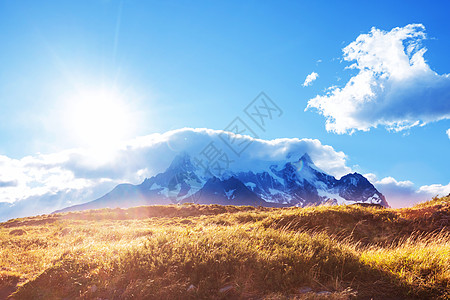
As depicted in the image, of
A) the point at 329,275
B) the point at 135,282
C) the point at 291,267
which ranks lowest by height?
the point at 329,275

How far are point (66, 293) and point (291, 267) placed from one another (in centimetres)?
572

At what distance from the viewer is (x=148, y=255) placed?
7273 mm

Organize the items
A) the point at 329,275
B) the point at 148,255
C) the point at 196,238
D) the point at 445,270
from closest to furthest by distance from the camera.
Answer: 1. the point at 445,270
2. the point at 329,275
3. the point at 148,255
4. the point at 196,238

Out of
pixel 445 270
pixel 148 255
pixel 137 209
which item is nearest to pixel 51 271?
pixel 148 255

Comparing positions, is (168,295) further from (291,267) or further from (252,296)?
(291,267)

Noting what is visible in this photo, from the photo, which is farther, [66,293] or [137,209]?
[137,209]

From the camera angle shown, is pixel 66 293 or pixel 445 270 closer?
pixel 445 270

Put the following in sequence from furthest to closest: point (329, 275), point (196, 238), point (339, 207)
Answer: point (339, 207) → point (196, 238) → point (329, 275)

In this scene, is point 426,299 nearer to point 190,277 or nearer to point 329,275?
point 329,275

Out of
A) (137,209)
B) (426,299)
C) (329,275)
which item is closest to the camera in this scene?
(426,299)

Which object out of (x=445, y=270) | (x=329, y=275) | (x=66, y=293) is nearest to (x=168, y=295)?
(x=66, y=293)

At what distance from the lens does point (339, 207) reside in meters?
17.7

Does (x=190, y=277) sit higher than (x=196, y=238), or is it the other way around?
(x=196, y=238)

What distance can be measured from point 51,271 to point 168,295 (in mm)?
3998
